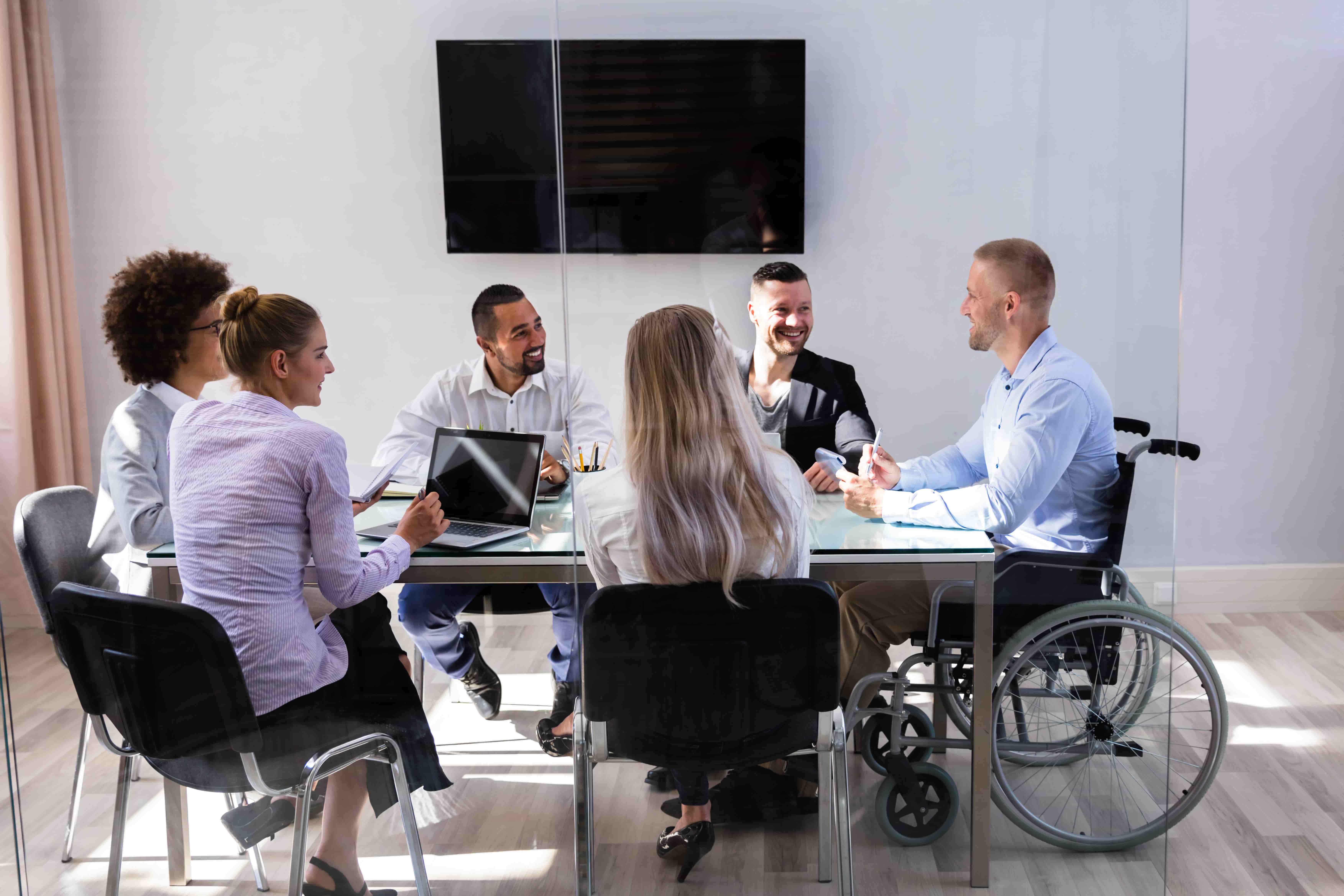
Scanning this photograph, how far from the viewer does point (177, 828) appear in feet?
7.22

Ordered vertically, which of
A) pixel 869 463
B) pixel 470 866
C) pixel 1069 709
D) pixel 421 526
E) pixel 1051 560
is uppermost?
pixel 869 463

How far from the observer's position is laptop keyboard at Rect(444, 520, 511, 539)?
2.04 meters

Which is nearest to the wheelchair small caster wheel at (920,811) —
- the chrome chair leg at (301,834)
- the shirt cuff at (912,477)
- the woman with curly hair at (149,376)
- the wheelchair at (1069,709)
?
the wheelchair at (1069,709)

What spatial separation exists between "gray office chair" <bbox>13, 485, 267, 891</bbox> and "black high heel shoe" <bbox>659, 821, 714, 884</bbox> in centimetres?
84

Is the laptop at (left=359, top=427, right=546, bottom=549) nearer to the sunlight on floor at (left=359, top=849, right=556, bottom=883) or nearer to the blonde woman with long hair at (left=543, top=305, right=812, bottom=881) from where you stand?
the blonde woman with long hair at (left=543, top=305, right=812, bottom=881)

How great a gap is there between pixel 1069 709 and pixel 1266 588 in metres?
2.12

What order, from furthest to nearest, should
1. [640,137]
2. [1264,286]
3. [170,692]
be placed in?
[1264,286] < [640,137] < [170,692]

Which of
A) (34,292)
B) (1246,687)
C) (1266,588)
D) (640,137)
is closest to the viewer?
(640,137)

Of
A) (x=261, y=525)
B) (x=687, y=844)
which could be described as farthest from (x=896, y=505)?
(x=261, y=525)

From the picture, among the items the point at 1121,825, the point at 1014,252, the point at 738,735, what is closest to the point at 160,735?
the point at 738,735

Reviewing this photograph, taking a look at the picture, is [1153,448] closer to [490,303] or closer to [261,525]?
[490,303]

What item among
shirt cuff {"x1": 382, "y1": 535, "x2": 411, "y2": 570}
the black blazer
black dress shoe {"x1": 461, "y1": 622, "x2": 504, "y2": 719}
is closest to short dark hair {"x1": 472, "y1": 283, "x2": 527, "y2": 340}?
shirt cuff {"x1": 382, "y1": 535, "x2": 411, "y2": 570}

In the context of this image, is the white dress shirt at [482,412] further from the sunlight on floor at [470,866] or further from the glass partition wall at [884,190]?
the sunlight on floor at [470,866]

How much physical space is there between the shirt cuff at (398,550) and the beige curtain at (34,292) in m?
0.71
